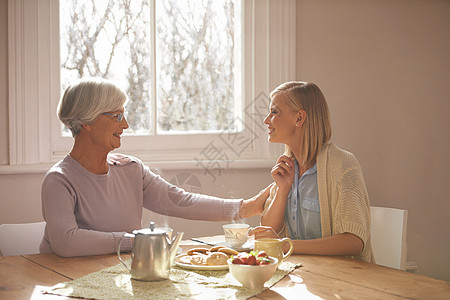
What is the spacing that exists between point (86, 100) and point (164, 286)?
2.81 ft

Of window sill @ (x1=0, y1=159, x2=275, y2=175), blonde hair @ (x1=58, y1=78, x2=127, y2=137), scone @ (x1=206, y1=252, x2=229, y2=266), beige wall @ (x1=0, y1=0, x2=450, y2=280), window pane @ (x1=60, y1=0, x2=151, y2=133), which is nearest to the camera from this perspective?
scone @ (x1=206, y1=252, x2=229, y2=266)

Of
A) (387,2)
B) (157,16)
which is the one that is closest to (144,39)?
(157,16)

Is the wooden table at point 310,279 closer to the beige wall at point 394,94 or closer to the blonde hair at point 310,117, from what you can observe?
the blonde hair at point 310,117

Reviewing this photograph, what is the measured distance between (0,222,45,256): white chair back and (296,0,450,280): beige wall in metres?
1.65

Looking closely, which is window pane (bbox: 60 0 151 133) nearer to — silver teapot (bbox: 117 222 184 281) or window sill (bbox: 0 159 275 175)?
window sill (bbox: 0 159 275 175)

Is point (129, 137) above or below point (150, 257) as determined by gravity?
above

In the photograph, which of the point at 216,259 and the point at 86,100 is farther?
the point at 86,100

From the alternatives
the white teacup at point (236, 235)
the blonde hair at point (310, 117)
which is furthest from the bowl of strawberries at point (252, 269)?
the blonde hair at point (310, 117)

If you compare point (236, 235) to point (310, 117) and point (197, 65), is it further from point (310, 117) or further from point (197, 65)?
point (197, 65)

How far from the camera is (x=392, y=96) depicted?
126 inches

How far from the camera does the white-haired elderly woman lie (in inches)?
70.4

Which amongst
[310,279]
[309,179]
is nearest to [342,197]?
[309,179]

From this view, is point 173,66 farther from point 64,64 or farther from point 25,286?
point 25,286

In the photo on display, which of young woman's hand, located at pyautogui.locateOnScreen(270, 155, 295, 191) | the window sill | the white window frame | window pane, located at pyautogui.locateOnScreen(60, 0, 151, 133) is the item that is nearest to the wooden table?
young woman's hand, located at pyautogui.locateOnScreen(270, 155, 295, 191)
